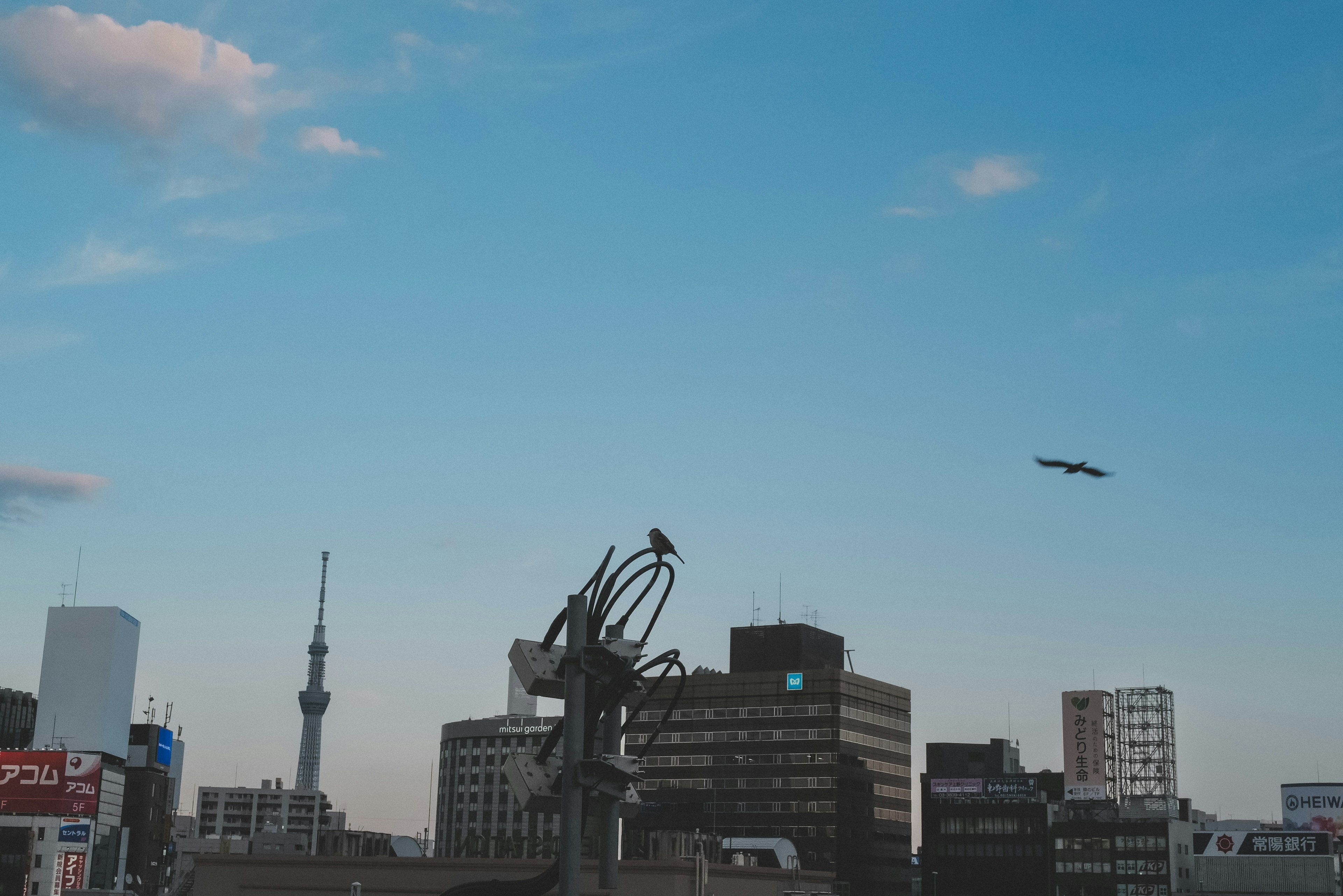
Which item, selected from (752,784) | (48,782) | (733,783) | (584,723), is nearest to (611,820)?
(584,723)

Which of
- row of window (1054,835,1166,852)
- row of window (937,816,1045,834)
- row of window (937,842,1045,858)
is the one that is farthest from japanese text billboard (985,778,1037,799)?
row of window (1054,835,1166,852)

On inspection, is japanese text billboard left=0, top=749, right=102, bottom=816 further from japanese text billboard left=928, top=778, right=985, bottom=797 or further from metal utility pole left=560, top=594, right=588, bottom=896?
metal utility pole left=560, top=594, right=588, bottom=896

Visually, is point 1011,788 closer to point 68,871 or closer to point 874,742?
point 874,742

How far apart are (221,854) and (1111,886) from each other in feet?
496

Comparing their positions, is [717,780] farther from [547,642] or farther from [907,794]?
[547,642]

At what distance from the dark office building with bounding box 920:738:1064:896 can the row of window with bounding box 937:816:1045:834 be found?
0.06 meters

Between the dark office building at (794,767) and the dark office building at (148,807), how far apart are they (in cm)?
5824

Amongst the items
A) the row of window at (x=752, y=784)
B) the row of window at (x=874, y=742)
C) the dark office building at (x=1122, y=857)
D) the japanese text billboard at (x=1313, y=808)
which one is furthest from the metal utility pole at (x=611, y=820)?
the japanese text billboard at (x=1313, y=808)

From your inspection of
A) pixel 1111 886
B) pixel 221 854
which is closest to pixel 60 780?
pixel 221 854

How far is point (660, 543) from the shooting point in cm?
1486

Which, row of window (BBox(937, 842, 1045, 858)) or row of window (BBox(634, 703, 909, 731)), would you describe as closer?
row of window (BBox(937, 842, 1045, 858))

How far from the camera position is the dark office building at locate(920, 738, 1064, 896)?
180750 millimetres

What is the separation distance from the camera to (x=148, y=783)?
575 ft

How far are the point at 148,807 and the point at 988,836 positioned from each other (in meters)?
106
